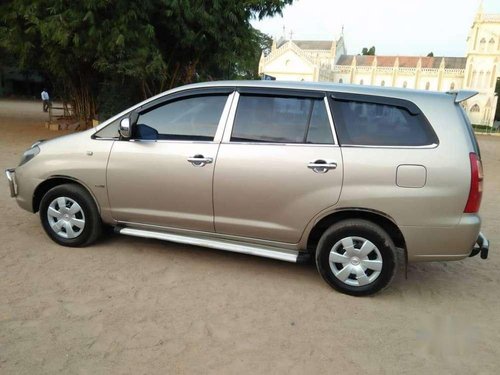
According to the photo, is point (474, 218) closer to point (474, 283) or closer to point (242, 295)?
point (474, 283)

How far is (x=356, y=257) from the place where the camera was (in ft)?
12.2

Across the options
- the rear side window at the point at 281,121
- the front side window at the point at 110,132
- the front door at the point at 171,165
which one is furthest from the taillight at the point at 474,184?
the front side window at the point at 110,132

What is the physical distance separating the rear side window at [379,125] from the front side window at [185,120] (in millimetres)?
1174

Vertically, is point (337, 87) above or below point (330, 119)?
above

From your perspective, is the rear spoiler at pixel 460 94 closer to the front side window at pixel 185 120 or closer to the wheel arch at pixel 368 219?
the wheel arch at pixel 368 219

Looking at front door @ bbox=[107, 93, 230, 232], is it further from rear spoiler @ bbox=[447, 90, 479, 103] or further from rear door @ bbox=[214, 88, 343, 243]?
rear spoiler @ bbox=[447, 90, 479, 103]

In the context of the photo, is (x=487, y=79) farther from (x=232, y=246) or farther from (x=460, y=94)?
(x=232, y=246)

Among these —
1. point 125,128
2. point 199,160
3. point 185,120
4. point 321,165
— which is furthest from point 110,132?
point 321,165

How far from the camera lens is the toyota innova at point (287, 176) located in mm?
3537

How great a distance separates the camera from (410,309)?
3.65m

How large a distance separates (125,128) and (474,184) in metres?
3.18

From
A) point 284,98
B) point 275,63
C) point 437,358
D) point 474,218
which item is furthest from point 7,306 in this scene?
point 275,63

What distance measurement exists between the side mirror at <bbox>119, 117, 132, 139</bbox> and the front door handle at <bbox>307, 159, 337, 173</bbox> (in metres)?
1.80

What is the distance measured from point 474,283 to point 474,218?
1127 mm
